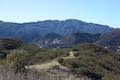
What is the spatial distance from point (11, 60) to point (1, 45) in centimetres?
4917

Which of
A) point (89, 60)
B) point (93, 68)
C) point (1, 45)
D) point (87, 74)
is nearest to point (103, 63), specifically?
point (89, 60)

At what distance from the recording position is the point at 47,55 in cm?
8031

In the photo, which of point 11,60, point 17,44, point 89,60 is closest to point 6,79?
point 11,60

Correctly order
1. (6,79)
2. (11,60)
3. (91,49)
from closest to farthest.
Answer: (6,79) < (11,60) < (91,49)

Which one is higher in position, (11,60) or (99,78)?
(11,60)

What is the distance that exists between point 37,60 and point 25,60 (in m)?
22.3

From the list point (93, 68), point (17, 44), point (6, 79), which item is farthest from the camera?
point (17, 44)

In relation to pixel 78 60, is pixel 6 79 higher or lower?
higher

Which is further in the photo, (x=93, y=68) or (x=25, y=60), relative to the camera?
(x=93, y=68)

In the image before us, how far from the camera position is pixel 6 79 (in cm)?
2261

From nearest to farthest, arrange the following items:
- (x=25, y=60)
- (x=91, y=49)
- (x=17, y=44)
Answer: (x=25, y=60) → (x=91, y=49) → (x=17, y=44)

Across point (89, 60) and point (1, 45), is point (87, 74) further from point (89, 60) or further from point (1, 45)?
point (1, 45)

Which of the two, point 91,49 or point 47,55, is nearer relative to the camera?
point 47,55

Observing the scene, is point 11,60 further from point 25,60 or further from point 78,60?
point 78,60
